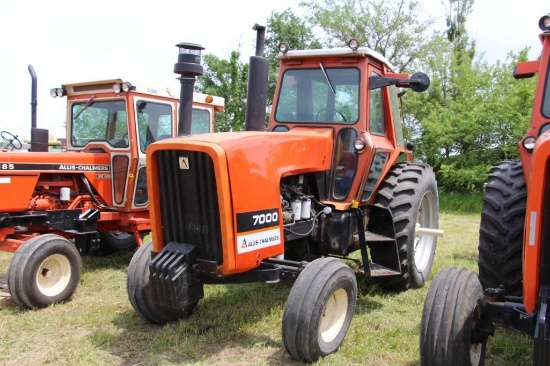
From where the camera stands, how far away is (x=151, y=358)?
3.74 meters

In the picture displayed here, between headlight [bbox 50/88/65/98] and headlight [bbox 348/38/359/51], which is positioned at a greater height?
headlight [bbox 348/38/359/51]

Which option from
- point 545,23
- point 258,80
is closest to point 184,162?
point 258,80

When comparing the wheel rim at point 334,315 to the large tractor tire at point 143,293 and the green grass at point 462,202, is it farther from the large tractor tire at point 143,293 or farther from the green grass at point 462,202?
the green grass at point 462,202

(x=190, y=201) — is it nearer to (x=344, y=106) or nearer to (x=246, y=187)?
(x=246, y=187)

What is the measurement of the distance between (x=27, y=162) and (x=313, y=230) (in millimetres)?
3410

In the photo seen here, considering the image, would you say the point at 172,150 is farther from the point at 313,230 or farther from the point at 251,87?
the point at 313,230

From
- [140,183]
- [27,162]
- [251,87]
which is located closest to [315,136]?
Answer: [251,87]

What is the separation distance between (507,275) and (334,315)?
4.06 feet

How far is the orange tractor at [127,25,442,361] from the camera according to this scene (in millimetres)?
3680

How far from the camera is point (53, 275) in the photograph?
5.17 metres

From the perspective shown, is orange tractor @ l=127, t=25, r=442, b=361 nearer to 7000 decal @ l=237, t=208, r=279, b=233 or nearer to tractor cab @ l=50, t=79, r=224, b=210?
7000 decal @ l=237, t=208, r=279, b=233

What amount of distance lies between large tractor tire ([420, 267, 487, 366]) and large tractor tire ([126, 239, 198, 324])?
222 cm

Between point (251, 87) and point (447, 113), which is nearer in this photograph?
point (251, 87)

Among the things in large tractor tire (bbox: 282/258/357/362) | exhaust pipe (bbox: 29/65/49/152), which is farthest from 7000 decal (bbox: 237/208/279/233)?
exhaust pipe (bbox: 29/65/49/152)
